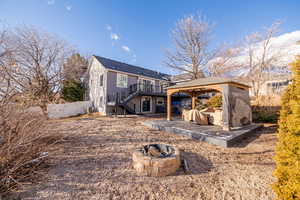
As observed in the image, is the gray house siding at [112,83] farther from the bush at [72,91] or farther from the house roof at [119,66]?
the bush at [72,91]

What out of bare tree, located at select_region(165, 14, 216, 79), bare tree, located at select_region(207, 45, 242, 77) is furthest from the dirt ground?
bare tree, located at select_region(207, 45, 242, 77)

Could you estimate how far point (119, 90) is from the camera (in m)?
14.3

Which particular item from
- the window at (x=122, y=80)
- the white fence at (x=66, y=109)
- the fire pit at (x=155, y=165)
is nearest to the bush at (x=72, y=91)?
the white fence at (x=66, y=109)

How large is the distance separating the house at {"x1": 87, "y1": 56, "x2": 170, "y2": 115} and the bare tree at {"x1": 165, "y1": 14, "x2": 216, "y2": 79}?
14.1ft

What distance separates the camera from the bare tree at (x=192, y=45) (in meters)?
13.5

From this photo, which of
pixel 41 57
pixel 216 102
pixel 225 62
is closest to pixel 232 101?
pixel 216 102

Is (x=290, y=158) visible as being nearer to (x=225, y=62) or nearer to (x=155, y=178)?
(x=155, y=178)

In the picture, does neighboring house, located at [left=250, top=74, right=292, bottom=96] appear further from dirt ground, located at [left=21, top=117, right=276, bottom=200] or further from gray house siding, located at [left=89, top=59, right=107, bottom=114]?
gray house siding, located at [left=89, top=59, right=107, bottom=114]

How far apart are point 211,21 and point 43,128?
55.5ft

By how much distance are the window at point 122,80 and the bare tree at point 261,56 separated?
14998 mm

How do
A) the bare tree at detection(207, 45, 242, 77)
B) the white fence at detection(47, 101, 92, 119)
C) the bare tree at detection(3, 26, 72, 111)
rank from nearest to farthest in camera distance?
1. the white fence at detection(47, 101, 92, 119)
2. the bare tree at detection(3, 26, 72, 111)
3. the bare tree at detection(207, 45, 242, 77)

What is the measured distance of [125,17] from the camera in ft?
40.6

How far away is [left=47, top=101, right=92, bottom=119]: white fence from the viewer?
12430mm

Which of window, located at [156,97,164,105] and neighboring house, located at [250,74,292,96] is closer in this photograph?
neighboring house, located at [250,74,292,96]
